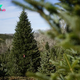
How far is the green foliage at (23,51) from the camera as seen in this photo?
15.8 metres

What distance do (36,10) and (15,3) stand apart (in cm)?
11

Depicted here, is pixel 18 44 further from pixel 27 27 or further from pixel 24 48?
pixel 27 27

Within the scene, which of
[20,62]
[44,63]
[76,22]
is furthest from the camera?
[20,62]

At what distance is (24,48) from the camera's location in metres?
16.3

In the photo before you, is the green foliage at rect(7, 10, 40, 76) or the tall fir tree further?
the tall fir tree

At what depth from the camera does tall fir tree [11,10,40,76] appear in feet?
52.2

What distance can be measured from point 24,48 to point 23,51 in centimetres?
44

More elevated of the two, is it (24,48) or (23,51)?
(24,48)

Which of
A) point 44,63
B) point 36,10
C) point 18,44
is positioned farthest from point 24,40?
point 36,10

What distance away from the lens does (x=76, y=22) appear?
38 centimetres

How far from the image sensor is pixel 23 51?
1628cm

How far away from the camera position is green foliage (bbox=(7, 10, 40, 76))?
15755 mm

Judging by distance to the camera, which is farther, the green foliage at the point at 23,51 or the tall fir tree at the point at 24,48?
the tall fir tree at the point at 24,48

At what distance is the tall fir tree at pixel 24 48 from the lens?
15.9m
